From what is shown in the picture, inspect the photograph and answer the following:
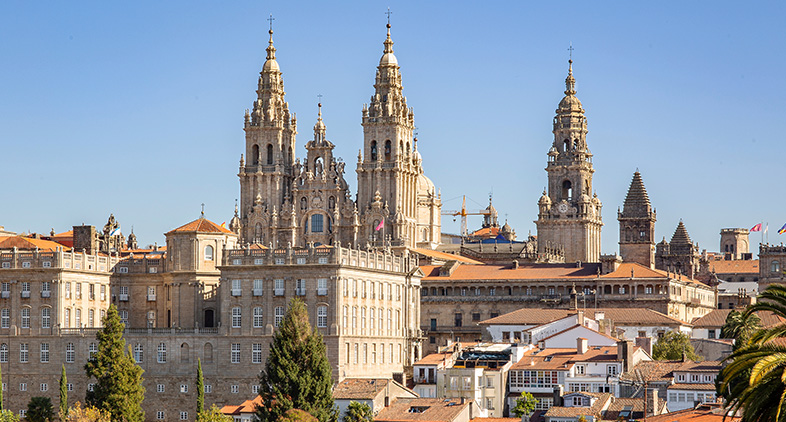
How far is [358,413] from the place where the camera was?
9338 cm

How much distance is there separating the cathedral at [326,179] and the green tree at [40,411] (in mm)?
62020

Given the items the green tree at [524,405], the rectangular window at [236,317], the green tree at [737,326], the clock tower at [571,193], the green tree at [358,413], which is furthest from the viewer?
the clock tower at [571,193]

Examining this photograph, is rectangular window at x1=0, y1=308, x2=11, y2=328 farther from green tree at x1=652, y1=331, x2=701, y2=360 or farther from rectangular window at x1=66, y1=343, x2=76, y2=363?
green tree at x1=652, y1=331, x2=701, y2=360

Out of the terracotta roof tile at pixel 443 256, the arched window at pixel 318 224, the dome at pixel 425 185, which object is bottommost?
the terracotta roof tile at pixel 443 256

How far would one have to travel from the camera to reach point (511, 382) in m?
104

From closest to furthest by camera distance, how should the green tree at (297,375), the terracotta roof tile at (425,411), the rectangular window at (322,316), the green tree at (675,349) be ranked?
the terracotta roof tile at (425,411)
the green tree at (297,375)
the rectangular window at (322,316)
the green tree at (675,349)

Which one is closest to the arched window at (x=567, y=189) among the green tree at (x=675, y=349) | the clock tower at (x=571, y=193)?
the clock tower at (x=571, y=193)

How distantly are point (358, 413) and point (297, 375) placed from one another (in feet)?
18.6

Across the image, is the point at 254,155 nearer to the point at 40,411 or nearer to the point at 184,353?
the point at 184,353

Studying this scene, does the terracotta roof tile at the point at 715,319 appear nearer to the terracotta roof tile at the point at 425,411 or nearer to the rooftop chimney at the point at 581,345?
the rooftop chimney at the point at 581,345

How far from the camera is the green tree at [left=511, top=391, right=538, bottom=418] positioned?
97875mm

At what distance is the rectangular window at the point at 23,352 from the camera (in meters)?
117

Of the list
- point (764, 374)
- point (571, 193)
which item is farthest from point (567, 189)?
point (764, 374)

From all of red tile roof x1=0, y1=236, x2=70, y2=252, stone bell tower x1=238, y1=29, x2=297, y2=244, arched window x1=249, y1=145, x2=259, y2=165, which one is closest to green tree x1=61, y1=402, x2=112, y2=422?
red tile roof x1=0, y1=236, x2=70, y2=252
